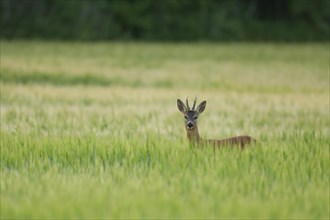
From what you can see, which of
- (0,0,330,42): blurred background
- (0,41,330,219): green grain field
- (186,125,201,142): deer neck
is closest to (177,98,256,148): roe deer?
(186,125,201,142): deer neck

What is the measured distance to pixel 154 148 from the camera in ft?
29.0

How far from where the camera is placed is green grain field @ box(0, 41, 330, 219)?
631cm

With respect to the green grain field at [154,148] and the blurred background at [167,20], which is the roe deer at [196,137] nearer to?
the green grain field at [154,148]

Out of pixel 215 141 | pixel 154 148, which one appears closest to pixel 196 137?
pixel 215 141

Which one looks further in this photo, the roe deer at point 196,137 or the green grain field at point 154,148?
the roe deer at point 196,137

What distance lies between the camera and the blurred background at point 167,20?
49.4 m

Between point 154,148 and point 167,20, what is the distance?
47164 mm

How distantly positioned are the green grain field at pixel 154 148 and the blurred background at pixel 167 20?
75.9 feet

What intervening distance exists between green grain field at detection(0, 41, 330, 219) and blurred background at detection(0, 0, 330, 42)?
23.1 m

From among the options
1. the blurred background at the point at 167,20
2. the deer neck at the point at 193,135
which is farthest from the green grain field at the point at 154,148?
the blurred background at the point at 167,20

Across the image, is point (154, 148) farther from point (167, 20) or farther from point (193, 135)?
point (167, 20)

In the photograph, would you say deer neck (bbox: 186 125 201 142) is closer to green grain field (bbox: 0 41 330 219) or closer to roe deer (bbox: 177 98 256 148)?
roe deer (bbox: 177 98 256 148)

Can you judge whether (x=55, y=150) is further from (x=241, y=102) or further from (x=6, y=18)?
(x=6, y=18)

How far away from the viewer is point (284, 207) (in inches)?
244
